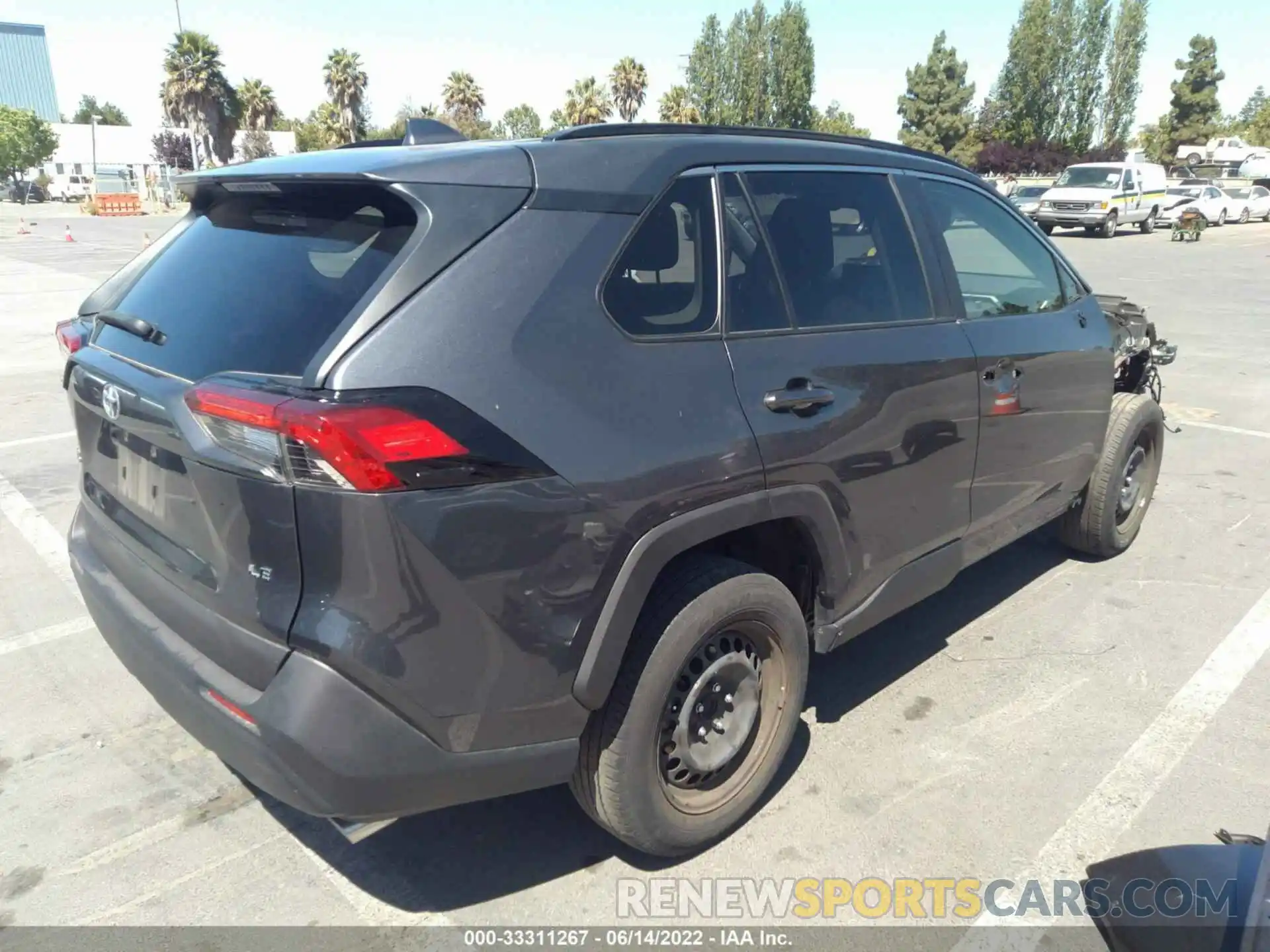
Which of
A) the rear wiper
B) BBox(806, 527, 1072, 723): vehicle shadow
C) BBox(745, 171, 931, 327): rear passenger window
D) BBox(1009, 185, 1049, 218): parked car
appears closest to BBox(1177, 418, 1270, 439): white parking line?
BBox(806, 527, 1072, 723): vehicle shadow

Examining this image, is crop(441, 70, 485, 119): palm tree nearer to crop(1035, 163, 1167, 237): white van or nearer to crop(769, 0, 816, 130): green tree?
crop(769, 0, 816, 130): green tree

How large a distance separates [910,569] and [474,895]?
1744 millimetres

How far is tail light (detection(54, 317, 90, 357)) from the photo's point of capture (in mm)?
2844

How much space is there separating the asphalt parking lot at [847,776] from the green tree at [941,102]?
7012cm

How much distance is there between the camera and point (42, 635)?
13.0 ft

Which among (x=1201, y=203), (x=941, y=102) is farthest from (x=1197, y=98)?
(x=1201, y=203)

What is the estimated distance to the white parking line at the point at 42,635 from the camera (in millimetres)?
3867

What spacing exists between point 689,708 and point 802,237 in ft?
4.81

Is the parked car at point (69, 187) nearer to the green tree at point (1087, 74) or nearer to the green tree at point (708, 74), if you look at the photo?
the green tree at point (708, 74)

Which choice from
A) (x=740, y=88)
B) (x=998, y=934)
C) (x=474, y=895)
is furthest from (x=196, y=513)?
(x=740, y=88)

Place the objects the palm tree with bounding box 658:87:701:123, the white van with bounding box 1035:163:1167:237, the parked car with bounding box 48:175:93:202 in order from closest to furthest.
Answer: the white van with bounding box 1035:163:1167:237
the palm tree with bounding box 658:87:701:123
the parked car with bounding box 48:175:93:202

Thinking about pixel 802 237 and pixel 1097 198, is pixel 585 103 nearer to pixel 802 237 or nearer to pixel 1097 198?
pixel 1097 198

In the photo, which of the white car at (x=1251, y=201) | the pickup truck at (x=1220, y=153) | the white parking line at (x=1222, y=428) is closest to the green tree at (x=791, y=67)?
the pickup truck at (x=1220, y=153)

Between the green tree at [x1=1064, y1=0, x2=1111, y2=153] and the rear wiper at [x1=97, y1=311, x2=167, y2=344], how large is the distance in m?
75.9
